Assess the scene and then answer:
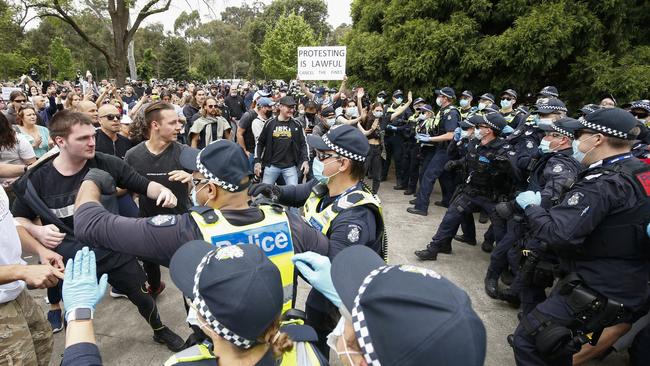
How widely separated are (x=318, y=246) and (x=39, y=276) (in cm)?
157

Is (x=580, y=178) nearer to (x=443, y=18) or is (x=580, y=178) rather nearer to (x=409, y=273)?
(x=409, y=273)

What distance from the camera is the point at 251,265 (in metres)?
1.30

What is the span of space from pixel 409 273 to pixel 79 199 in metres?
1.98

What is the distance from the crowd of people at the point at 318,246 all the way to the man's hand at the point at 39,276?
0.01 m

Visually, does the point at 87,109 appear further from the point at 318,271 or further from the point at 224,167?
the point at 318,271

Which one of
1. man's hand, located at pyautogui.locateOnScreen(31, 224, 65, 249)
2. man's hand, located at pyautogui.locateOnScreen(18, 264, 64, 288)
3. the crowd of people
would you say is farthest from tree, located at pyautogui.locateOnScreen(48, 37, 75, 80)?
man's hand, located at pyautogui.locateOnScreen(18, 264, 64, 288)

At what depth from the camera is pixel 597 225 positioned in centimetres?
256

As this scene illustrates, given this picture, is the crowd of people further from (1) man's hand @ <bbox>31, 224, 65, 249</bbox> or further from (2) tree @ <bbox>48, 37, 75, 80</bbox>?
(2) tree @ <bbox>48, 37, 75, 80</bbox>

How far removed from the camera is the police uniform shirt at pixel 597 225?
2494mm

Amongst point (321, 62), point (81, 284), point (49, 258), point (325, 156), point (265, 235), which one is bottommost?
point (49, 258)

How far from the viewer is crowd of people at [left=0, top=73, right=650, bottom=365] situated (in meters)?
1.21

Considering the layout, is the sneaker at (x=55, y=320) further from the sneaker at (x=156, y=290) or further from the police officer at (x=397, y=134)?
the police officer at (x=397, y=134)

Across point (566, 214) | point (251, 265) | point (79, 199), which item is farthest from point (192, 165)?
point (566, 214)

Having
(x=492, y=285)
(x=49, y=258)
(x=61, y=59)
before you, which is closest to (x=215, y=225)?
(x=49, y=258)
